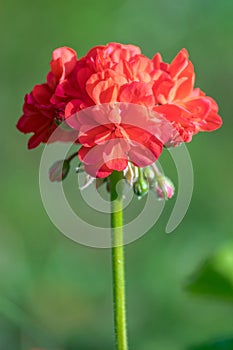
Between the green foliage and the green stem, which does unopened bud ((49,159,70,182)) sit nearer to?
the green stem

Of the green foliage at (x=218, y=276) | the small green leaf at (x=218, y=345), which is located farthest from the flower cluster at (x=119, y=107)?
the small green leaf at (x=218, y=345)

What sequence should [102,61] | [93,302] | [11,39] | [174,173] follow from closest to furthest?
[102,61]
[93,302]
[174,173]
[11,39]

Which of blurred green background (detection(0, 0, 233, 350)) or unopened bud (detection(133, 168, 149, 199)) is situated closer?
unopened bud (detection(133, 168, 149, 199))

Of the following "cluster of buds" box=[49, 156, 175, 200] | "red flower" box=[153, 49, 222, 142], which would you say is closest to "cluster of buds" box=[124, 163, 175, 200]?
"cluster of buds" box=[49, 156, 175, 200]

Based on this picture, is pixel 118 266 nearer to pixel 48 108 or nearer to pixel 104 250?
pixel 48 108

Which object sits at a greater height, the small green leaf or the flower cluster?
the flower cluster

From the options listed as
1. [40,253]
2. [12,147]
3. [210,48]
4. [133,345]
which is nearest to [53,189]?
[40,253]

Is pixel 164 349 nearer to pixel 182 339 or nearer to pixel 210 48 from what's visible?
pixel 182 339

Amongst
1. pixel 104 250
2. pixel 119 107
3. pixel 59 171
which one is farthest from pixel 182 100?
pixel 104 250
